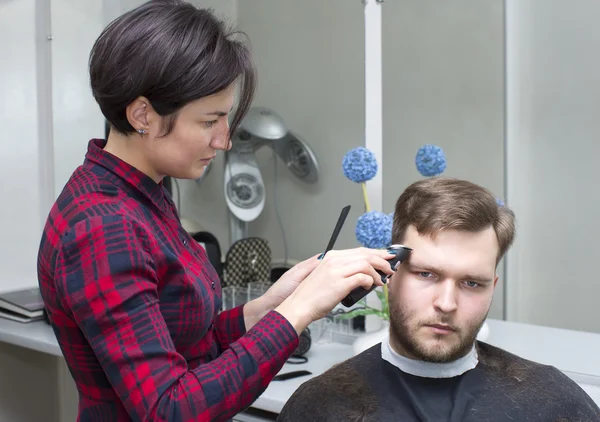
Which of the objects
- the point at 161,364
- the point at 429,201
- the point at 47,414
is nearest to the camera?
the point at 161,364

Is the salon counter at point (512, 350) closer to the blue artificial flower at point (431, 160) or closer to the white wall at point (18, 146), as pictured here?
Answer: the white wall at point (18, 146)

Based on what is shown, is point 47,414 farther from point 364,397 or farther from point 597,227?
point 597,227

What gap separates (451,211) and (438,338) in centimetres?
25

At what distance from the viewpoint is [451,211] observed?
4.24 feet

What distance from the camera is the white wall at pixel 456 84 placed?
8.62ft

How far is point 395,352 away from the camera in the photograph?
141 centimetres

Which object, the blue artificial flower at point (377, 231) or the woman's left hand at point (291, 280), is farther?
the blue artificial flower at point (377, 231)

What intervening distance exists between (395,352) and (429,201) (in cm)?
34

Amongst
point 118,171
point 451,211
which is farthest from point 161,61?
point 451,211

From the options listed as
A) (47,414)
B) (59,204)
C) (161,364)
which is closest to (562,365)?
(161,364)

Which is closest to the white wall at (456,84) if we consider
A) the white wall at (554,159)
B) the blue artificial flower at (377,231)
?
the white wall at (554,159)

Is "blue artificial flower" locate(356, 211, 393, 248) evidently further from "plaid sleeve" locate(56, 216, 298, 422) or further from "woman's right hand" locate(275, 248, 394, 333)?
"plaid sleeve" locate(56, 216, 298, 422)

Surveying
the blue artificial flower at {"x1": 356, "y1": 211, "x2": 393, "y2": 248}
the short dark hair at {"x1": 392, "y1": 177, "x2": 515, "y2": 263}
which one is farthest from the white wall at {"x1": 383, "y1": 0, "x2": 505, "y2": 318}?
the short dark hair at {"x1": 392, "y1": 177, "x2": 515, "y2": 263}

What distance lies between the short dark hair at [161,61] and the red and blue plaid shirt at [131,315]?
0.44 ft
